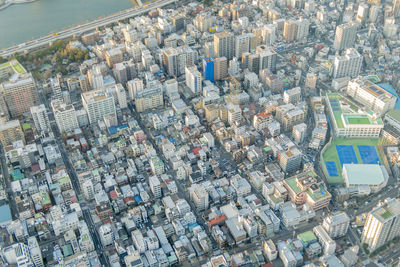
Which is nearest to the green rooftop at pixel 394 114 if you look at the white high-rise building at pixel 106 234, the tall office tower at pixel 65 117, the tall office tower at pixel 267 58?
the tall office tower at pixel 267 58

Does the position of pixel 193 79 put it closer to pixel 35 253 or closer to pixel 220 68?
pixel 220 68

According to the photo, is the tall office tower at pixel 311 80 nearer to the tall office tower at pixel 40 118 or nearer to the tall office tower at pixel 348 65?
the tall office tower at pixel 348 65

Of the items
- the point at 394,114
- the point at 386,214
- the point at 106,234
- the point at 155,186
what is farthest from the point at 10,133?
the point at 394,114

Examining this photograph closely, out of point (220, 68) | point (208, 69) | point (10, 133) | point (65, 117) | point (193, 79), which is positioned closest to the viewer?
point (10, 133)

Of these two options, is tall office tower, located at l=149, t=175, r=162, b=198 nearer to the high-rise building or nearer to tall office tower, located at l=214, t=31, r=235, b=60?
the high-rise building

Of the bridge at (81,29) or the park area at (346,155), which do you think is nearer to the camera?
the park area at (346,155)

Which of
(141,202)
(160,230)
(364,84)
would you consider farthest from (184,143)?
(364,84)
